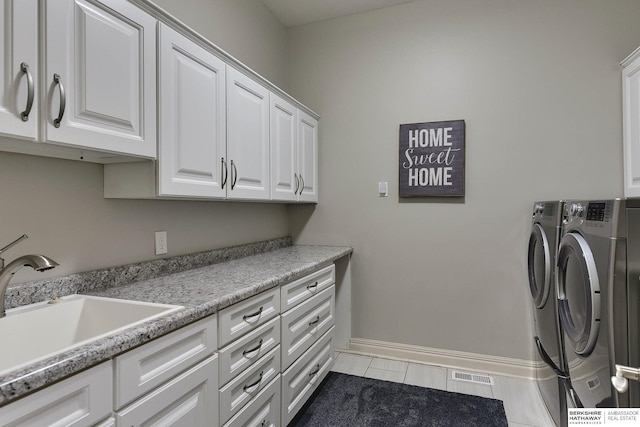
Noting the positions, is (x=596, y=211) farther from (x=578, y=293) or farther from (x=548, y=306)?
(x=548, y=306)

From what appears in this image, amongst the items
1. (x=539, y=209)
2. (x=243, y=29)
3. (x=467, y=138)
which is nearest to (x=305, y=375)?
(x=539, y=209)

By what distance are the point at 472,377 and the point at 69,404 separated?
2546mm

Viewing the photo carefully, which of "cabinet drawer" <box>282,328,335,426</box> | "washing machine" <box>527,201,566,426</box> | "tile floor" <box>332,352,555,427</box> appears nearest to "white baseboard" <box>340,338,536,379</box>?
"tile floor" <box>332,352,555,427</box>

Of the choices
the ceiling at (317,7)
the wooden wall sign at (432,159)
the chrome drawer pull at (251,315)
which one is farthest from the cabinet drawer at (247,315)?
the ceiling at (317,7)

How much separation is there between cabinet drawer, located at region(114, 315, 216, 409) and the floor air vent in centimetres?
201

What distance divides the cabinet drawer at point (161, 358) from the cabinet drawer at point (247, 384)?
0.71 ft

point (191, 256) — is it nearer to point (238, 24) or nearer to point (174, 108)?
point (174, 108)

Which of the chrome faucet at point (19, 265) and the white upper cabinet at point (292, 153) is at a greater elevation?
the white upper cabinet at point (292, 153)

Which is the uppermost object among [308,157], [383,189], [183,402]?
[308,157]

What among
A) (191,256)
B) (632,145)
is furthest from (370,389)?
(632,145)

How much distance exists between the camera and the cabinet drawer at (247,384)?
137 cm

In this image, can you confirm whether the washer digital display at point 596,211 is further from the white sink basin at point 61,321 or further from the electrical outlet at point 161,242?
the electrical outlet at point 161,242

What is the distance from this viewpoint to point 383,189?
2.92 metres

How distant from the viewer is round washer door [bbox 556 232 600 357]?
1.32 m
